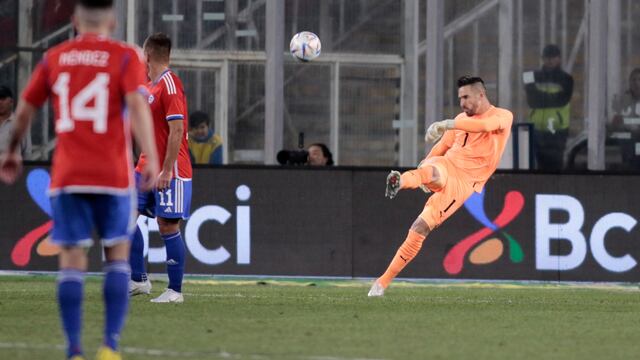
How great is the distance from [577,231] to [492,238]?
0.92 metres

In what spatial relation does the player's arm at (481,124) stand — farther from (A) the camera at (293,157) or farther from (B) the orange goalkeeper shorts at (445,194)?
(A) the camera at (293,157)

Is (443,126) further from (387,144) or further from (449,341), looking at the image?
(387,144)

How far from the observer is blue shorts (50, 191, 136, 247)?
7418 millimetres

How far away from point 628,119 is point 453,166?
21.5ft

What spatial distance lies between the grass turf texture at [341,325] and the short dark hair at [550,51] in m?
5.72

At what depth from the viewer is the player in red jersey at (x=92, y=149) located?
7.40 m

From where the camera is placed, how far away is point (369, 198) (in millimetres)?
17078

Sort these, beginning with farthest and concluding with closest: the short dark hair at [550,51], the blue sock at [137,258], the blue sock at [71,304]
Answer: the short dark hair at [550,51] < the blue sock at [137,258] < the blue sock at [71,304]

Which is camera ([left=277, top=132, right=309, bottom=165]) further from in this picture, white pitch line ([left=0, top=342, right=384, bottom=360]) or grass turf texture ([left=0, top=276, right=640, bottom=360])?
white pitch line ([left=0, top=342, right=384, bottom=360])

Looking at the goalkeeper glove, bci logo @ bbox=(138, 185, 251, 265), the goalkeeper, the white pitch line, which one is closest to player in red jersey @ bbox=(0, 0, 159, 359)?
the white pitch line

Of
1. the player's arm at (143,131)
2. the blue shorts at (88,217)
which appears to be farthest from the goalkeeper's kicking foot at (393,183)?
the player's arm at (143,131)

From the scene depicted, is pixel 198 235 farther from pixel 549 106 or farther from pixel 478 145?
pixel 549 106

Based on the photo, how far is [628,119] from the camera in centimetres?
1914

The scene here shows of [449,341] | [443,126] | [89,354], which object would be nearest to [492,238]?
[443,126]
